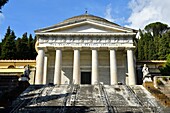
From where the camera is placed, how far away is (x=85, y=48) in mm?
31141

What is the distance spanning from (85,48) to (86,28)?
113 inches

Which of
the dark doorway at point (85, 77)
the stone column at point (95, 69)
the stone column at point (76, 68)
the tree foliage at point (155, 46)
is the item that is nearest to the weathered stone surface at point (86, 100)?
the stone column at point (95, 69)

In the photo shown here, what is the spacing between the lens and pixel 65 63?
33.5 metres

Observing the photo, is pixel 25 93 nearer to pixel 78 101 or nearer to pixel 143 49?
pixel 78 101

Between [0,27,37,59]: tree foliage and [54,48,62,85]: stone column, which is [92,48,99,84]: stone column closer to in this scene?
[54,48,62,85]: stone column

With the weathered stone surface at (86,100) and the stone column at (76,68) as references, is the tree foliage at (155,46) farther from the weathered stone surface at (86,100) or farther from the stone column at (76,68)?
the weathered stone surface at (86,100)

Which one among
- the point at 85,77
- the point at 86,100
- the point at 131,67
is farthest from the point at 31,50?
the point at 86,100

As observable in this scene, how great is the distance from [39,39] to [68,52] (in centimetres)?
456

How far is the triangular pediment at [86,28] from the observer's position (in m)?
31.6

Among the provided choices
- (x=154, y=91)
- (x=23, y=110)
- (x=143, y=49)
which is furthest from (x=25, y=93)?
(x=143, y=49)

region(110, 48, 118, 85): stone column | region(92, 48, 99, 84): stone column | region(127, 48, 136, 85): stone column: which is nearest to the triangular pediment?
region(110, 48, 118, 85): stone column

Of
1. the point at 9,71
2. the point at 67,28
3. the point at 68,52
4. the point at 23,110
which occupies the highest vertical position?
the point at 67,28

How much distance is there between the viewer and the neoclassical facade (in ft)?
98.3

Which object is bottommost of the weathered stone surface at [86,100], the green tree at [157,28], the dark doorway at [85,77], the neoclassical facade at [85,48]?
the weathered stone surface at [86,100]
